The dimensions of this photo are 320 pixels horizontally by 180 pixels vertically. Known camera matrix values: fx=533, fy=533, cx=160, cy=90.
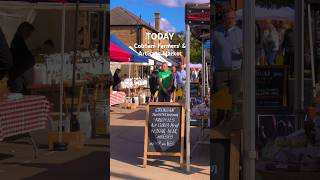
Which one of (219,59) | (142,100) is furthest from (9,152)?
(142,100)

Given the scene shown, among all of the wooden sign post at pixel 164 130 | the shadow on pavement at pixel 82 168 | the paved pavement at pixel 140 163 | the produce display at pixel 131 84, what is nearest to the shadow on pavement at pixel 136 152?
the paved pavement at pixel 140 163

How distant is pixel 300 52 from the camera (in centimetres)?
291

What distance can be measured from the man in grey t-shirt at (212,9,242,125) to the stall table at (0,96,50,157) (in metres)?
0.96

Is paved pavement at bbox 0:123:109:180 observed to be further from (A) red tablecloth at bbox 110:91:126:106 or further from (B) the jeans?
(A) red tablecloth at bbox 110:91:126:106

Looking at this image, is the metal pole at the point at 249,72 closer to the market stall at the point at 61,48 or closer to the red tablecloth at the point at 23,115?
the market stall at the point at 61,48

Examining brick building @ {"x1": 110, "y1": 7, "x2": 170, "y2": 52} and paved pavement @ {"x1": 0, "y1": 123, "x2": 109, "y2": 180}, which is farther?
brick building @ {"x1": 110, "y1": 7, "x2": 170, "y2": 52}

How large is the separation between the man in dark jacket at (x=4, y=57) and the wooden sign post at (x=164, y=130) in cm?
373

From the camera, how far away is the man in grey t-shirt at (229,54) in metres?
2.92

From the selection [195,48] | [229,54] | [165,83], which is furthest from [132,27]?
[195,48]

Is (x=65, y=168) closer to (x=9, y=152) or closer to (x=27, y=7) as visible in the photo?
(x=9, y=152)

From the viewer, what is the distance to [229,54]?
293cm

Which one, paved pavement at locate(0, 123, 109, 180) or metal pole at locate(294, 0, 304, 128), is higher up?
metal pole at locate(294, 0, 304, 128)

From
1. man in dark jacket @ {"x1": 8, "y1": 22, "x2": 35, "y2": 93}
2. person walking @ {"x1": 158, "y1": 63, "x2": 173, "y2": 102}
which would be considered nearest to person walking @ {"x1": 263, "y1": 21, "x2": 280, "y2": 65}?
man in dark jacket @ {"x1": 8, "y1": 22, "x2": 35, "y2": 93}

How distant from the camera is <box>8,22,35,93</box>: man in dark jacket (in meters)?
2.79
